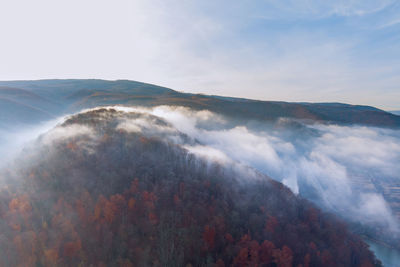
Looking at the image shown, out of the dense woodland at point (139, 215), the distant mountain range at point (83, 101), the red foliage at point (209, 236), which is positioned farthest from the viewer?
the distant mountain range at point (83, 101)

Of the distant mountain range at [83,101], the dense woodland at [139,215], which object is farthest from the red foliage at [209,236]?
the distant mountain range at [83,101]

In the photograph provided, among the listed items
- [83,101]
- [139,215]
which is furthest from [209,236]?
[83,101]

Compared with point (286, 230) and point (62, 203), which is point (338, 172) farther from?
point (62, 203)

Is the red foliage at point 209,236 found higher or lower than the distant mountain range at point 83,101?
lower

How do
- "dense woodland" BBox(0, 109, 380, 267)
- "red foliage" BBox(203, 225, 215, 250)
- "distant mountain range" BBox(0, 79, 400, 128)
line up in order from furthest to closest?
"distant mountain range" BBox(0, 79, 400, 128) < "red foliage" BBox(203, 225, 215, 250) < "dense woodland" BBox(0, 109, 380, 267)

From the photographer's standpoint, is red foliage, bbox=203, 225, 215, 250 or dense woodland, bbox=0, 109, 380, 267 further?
red foliage, bbox=203, 225, 215, 250

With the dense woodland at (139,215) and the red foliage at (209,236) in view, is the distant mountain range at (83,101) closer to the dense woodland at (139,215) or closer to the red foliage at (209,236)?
the dense woodland at (139,215)

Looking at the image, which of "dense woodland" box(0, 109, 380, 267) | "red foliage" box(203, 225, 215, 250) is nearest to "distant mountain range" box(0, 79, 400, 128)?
"dense woodland" box(0, 109, 380, 267)

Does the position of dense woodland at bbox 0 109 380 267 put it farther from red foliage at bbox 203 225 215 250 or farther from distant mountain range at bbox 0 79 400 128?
distant mountain range at bbox 0 79 400 128
